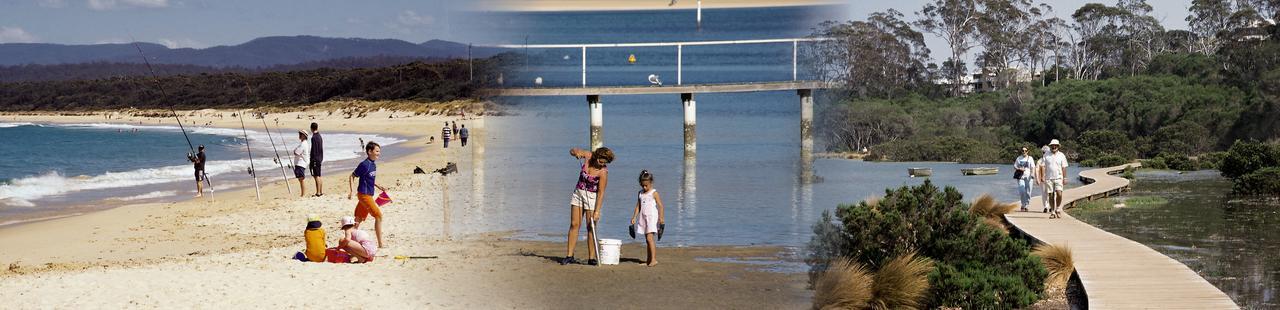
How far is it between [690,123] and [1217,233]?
26.5 feet

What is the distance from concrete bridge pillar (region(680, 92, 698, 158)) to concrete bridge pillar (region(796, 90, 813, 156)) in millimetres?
6011

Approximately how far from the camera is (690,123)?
22.1 meters

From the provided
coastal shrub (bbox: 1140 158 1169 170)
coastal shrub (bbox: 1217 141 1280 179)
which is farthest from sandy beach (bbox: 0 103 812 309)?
coastal shrub (bbox: 1140 158 1169 170)

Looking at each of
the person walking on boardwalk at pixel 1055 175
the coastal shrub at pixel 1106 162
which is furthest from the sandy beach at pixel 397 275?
the coastal shrub at pixel 1106 162

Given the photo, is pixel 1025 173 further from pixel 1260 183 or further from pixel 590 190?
pixel 590 190

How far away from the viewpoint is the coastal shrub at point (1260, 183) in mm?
23453

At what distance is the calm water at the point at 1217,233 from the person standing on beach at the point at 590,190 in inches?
199

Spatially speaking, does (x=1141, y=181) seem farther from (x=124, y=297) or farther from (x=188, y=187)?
(x=124, y=297)

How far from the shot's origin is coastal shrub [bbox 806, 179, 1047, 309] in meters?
11.0

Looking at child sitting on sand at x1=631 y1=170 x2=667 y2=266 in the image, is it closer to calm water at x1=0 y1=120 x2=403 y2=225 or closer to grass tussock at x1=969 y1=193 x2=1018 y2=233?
grass tussock at x1=969 y1=193 x2=1018 y2=233

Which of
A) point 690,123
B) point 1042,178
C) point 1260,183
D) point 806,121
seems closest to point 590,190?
point 806,121

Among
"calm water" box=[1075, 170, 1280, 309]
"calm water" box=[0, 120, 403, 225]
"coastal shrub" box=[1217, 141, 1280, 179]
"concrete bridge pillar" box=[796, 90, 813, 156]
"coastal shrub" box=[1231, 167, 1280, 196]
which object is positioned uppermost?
"concrete bridge pillar" box=[796, 90, 813, 156]

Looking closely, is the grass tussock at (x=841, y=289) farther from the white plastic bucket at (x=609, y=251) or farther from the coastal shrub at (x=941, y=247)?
the white plastic bucket at (x=609, y=251)

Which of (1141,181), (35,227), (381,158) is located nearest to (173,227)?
(35,227)
